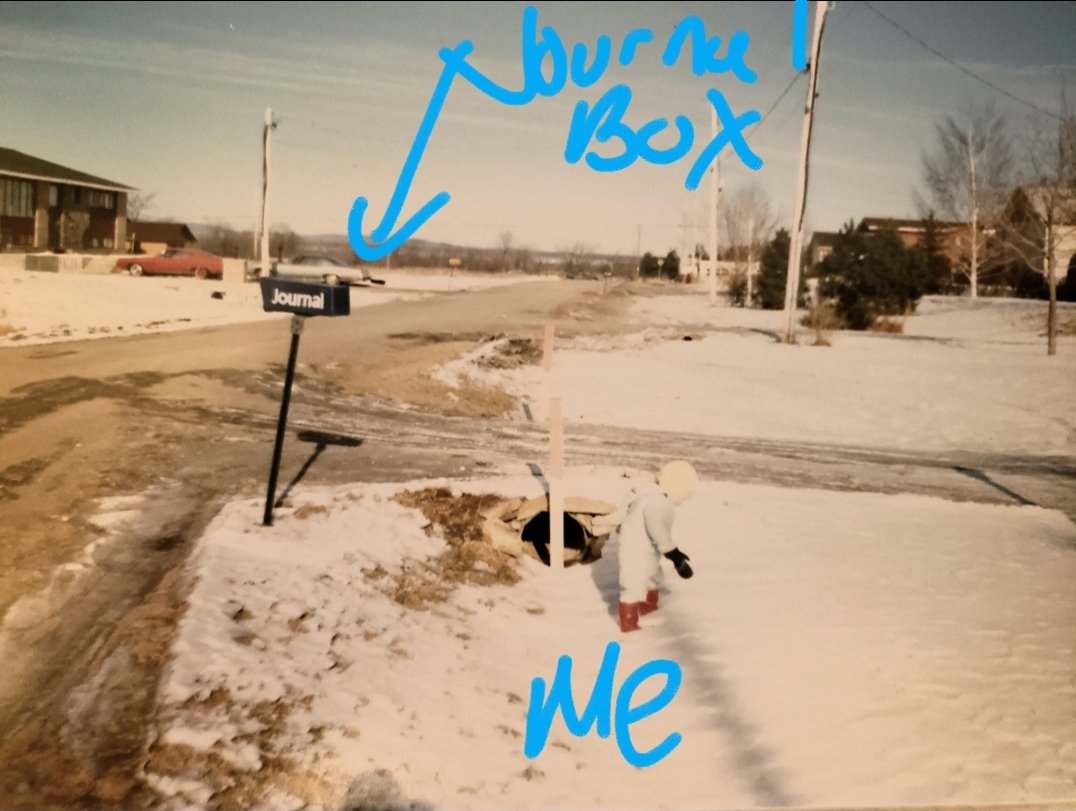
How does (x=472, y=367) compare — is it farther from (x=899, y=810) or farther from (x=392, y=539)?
(x=899, y=810)

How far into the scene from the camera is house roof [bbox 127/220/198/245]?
5112 cm

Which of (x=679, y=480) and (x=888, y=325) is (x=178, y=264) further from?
(x=679, y=480)

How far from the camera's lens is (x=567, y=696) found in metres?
4.33

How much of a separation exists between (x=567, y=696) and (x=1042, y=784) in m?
2.31

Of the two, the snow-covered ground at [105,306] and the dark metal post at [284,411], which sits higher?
the snow-covered ground at [105,306]

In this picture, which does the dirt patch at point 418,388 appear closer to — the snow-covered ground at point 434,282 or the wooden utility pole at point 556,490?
the wooden utility pole at point 556,490

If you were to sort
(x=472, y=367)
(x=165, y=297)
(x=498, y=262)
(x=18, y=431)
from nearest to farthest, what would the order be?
1. (x=18, y=431)
2. (x=472, y=367)
3. (x=498, y=262)
4. (x=165, y=297)

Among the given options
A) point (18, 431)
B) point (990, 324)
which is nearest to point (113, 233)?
point (18, 431)

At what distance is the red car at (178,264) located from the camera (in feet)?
104

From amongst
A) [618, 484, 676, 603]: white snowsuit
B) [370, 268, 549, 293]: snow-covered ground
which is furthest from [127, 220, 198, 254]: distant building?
[618, 484, 676, 603]: white snowsuit

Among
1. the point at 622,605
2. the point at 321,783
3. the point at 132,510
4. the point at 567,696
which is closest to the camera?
the point at 321,783

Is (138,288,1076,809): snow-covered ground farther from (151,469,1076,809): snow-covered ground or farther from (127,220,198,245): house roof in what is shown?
(127,220,198,245): house roof

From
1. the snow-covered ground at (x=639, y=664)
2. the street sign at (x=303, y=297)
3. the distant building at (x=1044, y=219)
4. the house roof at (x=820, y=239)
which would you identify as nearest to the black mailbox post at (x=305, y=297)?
the street sign at (x=303, y=297)

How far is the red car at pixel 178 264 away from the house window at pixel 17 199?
23.4 metres
